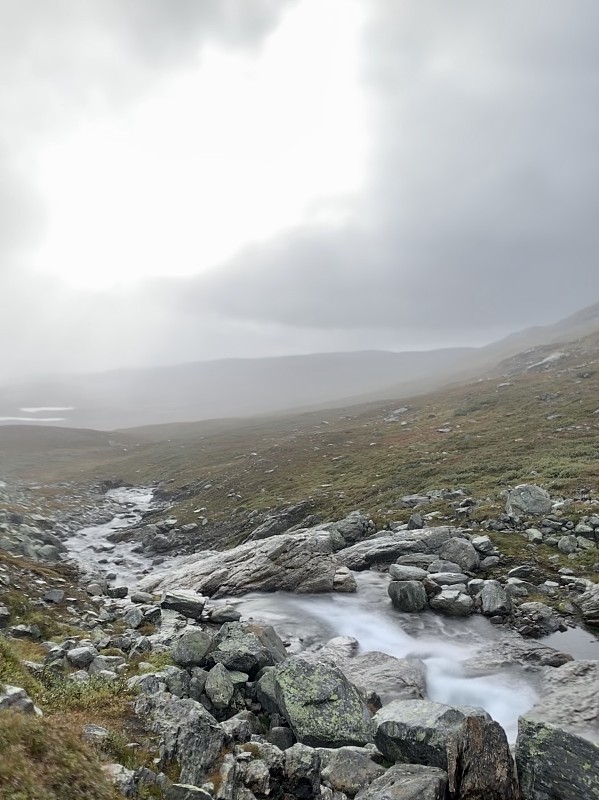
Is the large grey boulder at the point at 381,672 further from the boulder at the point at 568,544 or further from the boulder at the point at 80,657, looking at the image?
the boulder at the point at 568,544

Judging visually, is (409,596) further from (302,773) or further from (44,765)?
(44,765)

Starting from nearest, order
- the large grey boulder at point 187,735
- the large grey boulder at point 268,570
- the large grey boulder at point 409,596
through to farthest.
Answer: the large grey boulder at point 187,735 → the large grey boulder at point 409,596 → the large grey boulder at point 268,570

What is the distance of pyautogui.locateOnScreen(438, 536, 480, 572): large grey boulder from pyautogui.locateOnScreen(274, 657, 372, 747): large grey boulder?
12.4m

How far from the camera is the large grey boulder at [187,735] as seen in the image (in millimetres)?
9438

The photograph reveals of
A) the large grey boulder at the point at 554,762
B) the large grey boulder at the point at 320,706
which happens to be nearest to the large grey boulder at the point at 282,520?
the large grey boulder at the point at 320,706

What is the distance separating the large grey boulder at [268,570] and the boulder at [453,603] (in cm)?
490

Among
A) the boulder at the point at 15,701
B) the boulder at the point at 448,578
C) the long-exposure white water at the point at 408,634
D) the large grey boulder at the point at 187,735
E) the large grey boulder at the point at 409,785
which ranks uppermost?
the boulder at the point at 15,701

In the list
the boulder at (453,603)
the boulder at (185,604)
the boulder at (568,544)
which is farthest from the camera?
the boulder at (568,544)

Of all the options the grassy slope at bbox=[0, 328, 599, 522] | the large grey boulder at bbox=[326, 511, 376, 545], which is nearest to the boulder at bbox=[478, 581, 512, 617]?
the large grey boulder at bbox=[326, 511, 376, 545]

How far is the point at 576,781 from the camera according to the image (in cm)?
823

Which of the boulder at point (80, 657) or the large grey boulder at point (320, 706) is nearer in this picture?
the large grey boulder at point (320, 706)

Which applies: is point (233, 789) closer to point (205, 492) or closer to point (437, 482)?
point (437, 482)

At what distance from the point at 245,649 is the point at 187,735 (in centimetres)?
419

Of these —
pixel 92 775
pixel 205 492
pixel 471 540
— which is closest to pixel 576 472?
pixel 471 540
